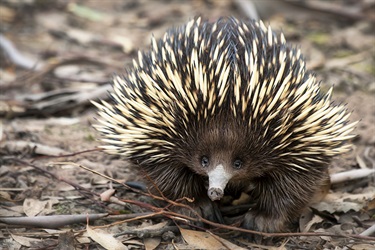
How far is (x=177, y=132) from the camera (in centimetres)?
361

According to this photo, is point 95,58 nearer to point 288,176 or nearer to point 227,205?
point 227,205

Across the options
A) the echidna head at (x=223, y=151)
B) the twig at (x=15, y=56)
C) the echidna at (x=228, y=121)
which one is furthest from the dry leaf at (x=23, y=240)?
the twig at (x=15, y=56)

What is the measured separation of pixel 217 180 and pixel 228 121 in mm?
308

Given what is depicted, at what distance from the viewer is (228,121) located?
346 centimetres

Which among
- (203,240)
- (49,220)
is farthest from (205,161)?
(49,220)

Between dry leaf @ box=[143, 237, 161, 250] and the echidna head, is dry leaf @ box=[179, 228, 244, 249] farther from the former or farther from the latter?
the echidna head

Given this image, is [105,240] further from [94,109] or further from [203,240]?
[94,109]

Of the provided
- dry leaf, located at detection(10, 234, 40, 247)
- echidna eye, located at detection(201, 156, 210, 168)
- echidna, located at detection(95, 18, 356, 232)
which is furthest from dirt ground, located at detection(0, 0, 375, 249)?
echidna eye, located at detection(201, 156, 210, 168)

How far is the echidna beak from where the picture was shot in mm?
3309

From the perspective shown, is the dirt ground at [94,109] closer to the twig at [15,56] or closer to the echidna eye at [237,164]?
the twig at [15,56]

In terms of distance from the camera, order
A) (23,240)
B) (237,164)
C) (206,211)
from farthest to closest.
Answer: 1. (206,211)
2. (23,240)
3. (237,164)

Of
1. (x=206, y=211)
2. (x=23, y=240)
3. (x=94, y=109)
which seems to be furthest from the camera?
(x=94, y=109)

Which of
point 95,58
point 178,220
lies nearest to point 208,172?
point 178,220

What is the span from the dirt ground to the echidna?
10.9 inches
